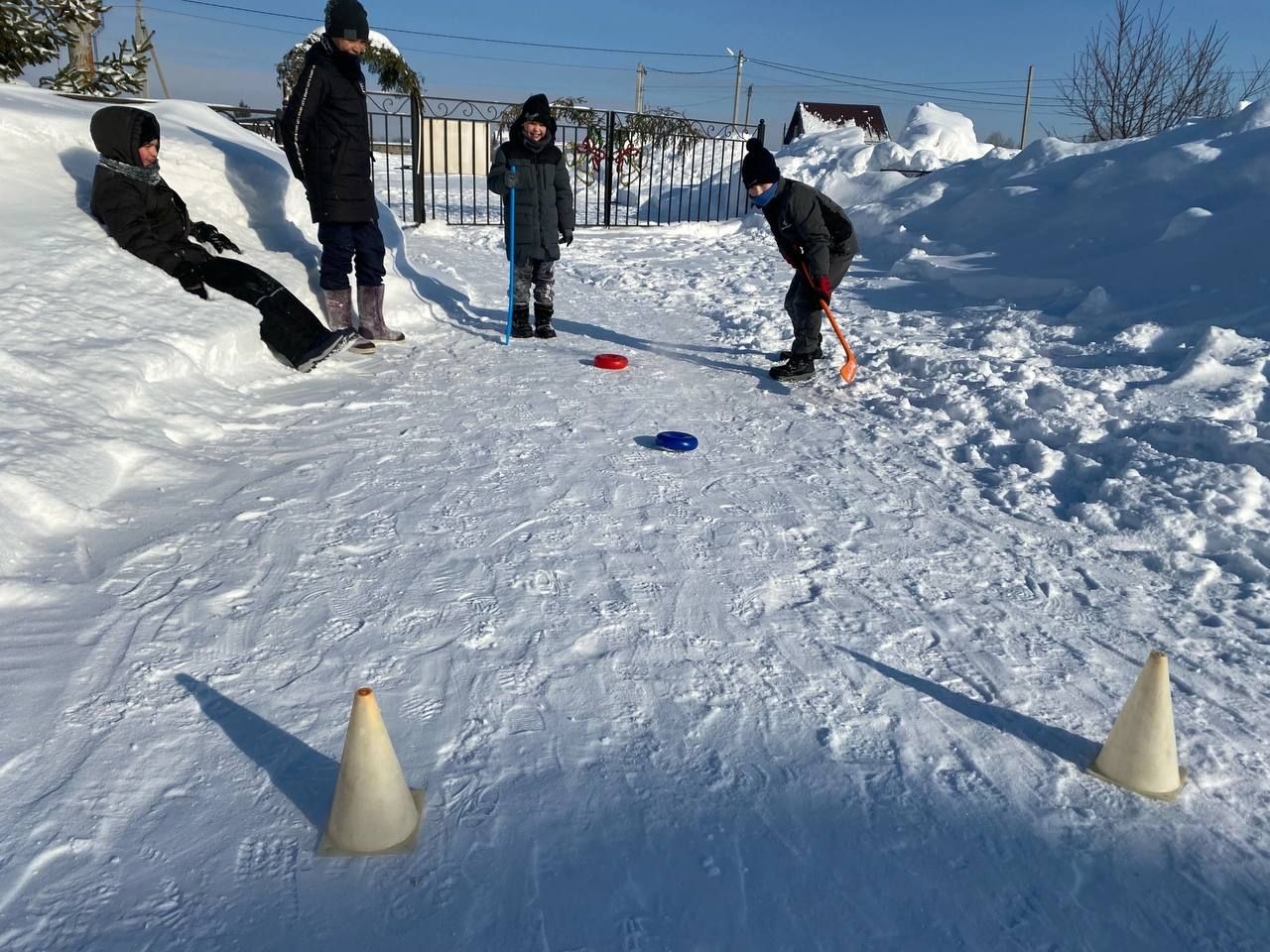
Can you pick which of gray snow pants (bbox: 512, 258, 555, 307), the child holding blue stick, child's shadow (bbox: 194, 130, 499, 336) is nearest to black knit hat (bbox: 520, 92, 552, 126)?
the child holding blue stick

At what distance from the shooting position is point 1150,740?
224 cm

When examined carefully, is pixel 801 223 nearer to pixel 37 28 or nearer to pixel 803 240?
pixel 803 240

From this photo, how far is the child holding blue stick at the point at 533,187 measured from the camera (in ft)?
20.2

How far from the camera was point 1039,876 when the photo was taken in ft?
6.57

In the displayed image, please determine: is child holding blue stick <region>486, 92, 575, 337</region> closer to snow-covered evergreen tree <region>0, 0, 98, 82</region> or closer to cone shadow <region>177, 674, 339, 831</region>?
cone shadow <region>177, 674, 339, 831</region>

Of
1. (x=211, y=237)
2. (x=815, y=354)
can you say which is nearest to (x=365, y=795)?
(x=815, y=354)

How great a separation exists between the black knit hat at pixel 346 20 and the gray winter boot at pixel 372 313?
5.27 ft

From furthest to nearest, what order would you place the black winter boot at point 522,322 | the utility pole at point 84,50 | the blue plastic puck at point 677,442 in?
the utility pole at point 84,50 → the black winter boot at point 522,322 → the blue plastic puck at point 677,442

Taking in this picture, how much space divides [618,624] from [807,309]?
354cm

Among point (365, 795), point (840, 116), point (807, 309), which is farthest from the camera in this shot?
point (840, 116)

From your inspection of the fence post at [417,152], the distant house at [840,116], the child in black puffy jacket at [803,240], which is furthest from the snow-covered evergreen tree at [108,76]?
the distant house at [840,116]

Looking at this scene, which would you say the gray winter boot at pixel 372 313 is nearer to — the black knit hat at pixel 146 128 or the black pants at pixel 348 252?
the black pants at pixel 348 252

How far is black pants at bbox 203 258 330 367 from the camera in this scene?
561cm

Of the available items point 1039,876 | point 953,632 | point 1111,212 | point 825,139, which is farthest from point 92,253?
point 825,139
